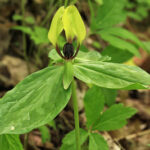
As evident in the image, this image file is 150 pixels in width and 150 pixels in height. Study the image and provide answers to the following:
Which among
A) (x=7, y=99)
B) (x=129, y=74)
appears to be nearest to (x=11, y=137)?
(x=7, y=99)

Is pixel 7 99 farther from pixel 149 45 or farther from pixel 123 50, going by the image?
pixel 149 45

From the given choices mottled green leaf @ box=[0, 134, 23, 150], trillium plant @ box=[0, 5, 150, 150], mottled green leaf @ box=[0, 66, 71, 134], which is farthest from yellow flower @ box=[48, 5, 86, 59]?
mottled green leaf @ box=[0, 134, 23, 150]

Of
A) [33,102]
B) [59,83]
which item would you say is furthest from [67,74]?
[33,102]

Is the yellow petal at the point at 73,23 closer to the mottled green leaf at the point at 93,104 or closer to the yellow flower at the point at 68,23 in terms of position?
the yellow flower at the point at 68,23

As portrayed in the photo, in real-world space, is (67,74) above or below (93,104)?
above

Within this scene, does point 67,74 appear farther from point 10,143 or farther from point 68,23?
point 10,143

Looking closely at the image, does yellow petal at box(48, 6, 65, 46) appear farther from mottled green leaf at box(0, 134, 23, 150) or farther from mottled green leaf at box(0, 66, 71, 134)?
A: mottled green leaf at box(0, 134, 23, 150)
